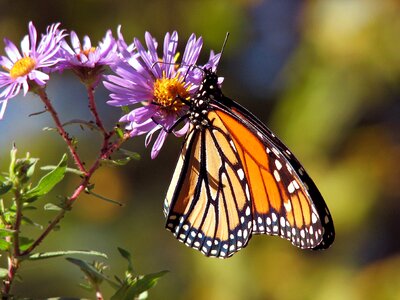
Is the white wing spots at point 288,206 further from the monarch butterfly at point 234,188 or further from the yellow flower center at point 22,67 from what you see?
the yellow flower center at point 22,67

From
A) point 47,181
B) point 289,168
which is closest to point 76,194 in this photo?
point 47,181

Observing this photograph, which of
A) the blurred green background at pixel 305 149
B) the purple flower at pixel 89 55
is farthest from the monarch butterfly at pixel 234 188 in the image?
the blurred green background at pixel 305 149

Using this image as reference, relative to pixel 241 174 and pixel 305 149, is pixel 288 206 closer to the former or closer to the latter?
pixel 241 174

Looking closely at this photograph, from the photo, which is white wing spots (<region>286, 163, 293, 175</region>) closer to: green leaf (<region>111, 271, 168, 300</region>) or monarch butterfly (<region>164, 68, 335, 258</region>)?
monarch butterfly (<region>164, 68, 335, 258</region>)

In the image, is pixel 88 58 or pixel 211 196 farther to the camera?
pixel 211 196

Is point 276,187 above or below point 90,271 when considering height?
above

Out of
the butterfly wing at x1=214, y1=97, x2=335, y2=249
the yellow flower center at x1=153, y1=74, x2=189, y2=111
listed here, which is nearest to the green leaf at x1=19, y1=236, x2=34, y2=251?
the yellow flower center at x1=153, y1=74, x2=189, y2=111
